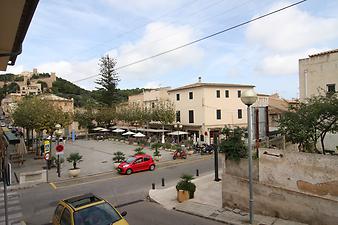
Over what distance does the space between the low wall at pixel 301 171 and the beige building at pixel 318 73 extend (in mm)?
10982

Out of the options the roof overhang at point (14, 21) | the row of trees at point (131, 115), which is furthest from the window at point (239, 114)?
the roof overhang at point (14, 21)

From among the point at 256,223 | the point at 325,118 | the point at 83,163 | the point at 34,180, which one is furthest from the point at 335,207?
the point at 83,163

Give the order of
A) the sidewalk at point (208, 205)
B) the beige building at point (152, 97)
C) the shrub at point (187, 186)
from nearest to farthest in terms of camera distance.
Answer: the sidewalk at point (208, 205), the shrub at point (187, 186), the beige building at point (152, 97)

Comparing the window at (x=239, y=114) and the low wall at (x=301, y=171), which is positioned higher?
the window at (x=239, y=114)

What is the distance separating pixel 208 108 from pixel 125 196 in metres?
25.7

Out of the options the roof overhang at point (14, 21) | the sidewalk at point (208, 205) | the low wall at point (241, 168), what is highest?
the roof overhang at point (14, 21)

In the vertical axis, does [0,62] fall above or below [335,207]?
above

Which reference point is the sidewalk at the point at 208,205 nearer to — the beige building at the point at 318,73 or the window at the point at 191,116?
the beige building at the point at 318,73

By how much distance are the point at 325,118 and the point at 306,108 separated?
2.96ft

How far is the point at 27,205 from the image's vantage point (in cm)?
1419

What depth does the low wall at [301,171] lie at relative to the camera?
9.52 metres

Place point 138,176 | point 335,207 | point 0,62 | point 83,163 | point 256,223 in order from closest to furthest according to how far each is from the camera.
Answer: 1. point 0,62
2. point 335,207
3. point 256,223
4. point 138,176
5. point 83,163

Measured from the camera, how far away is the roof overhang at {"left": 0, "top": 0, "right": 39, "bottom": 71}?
14.4 ft

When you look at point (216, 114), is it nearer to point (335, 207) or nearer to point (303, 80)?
point (303, 80)
